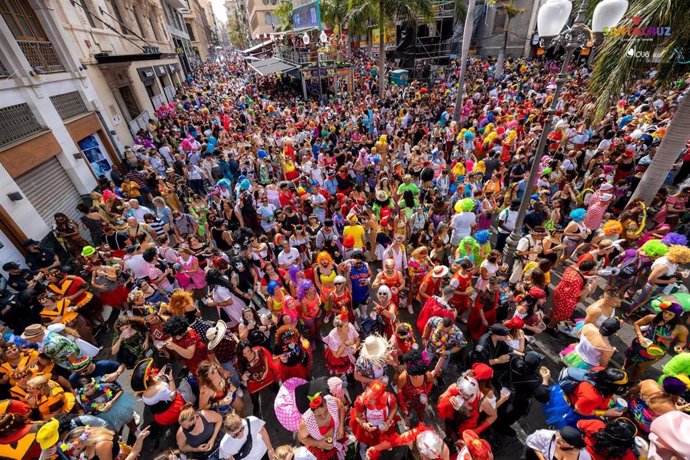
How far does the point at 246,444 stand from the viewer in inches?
115

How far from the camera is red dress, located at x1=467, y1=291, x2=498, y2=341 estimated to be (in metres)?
4.66

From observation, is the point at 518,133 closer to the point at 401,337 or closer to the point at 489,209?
the point at 489,209

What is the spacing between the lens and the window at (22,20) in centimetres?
855

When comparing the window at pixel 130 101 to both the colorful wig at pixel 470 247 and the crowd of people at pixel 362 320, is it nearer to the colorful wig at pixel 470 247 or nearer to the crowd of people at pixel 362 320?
the crowd of people at pixel 362 320

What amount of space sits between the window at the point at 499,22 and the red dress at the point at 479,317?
33608mm

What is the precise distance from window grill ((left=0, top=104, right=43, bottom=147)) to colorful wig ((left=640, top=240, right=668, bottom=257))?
1360 centimetres

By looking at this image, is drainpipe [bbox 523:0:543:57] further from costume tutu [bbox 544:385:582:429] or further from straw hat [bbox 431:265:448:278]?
costume tutu [bbox 544:385:582:429]

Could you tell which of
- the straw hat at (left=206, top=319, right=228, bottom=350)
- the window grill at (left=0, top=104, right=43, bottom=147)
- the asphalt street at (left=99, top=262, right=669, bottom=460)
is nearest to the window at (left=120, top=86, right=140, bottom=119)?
the window grill at (left=0, top=104, right=43, bottom=147)

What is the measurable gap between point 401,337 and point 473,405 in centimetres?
105

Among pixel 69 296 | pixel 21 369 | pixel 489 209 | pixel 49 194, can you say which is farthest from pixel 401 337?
pixel 49 194

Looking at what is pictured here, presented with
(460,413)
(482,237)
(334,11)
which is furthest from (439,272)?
(334,11)

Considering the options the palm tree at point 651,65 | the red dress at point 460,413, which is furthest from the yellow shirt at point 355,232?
the palm tree at point 651,65

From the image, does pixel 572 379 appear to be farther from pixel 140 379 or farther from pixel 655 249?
pixel 140 379

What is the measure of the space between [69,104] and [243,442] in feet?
43.3
